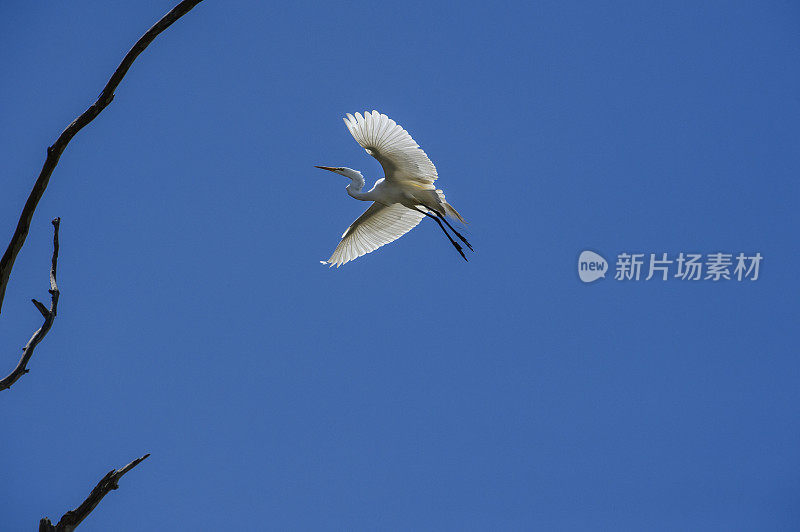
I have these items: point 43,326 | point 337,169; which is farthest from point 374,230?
point 43,326

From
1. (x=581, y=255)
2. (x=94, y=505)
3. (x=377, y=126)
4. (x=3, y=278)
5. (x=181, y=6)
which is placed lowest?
(x=94, y=505)

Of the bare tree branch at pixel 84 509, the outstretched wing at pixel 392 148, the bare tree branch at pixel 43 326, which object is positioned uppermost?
the outstretched wing at pixel 392 148

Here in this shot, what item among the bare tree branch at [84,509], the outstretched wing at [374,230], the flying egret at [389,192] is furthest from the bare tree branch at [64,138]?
the outstretched wing at [374,230]

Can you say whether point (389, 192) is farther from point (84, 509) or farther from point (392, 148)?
point (84, 509)

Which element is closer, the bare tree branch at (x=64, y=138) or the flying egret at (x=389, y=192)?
the bare tree branch at (x=64, y=138)

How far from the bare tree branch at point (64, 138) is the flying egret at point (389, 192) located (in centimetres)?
443

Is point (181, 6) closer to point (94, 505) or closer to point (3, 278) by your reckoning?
→ point (3, 278)

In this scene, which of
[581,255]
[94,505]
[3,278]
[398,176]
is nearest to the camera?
[3,278]

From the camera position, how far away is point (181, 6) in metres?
4.11

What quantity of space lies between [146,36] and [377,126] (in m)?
4.75

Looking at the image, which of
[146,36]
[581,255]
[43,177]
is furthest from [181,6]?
[581,255]

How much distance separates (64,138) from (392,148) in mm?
5358

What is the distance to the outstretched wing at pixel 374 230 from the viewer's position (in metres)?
10.9

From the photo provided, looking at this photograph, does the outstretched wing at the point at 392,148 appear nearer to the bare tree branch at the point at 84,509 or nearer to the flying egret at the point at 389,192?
the flying egret at the point at 389,192
